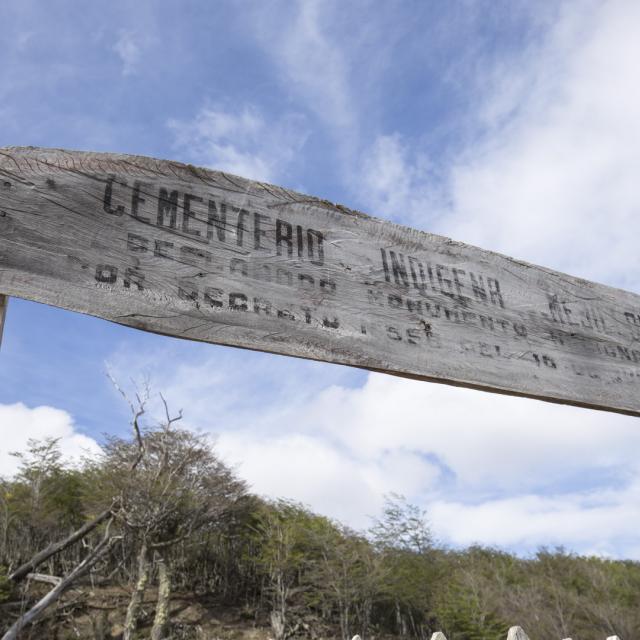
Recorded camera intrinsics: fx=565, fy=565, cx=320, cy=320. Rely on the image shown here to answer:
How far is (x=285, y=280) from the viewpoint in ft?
5.10

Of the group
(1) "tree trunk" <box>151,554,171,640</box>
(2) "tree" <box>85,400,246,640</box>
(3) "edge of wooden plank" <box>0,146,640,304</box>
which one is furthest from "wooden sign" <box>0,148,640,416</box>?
(1) "tree trunk" <box>151,554,171,640</box>

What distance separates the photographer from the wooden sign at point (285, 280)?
1347 millimetres

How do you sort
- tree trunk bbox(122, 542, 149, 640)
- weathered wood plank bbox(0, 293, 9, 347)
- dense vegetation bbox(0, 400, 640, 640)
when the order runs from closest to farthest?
1. weathered wood plank bbox(0, 293, 9, 347)
2. tree trunk bbox(122, 542, 149, 640)
3. dense vegetation bbox(0, 400, 640, 640)

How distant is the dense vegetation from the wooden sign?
66.0 feet

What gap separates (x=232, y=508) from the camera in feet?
88.0

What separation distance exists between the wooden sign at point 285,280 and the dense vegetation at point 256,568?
20.1 metres

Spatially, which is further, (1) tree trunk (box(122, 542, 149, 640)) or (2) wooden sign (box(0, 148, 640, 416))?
(1) tree trunk (box(122, 542, 149, 640))

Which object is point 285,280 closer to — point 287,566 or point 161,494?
point 161,494

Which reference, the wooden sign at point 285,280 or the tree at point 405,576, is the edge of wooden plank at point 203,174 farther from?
the tree at point 405,576

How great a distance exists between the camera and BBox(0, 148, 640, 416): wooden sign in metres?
1.35

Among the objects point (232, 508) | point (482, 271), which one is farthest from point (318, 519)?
point (482, 271)

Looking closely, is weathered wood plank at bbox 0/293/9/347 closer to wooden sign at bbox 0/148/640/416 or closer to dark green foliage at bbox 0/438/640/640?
wooden sign at bbox 0/148/640/416

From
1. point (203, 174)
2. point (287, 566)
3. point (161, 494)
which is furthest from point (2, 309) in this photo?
point (287, 566)

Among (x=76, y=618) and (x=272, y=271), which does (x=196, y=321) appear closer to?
(x=272, y=271)
